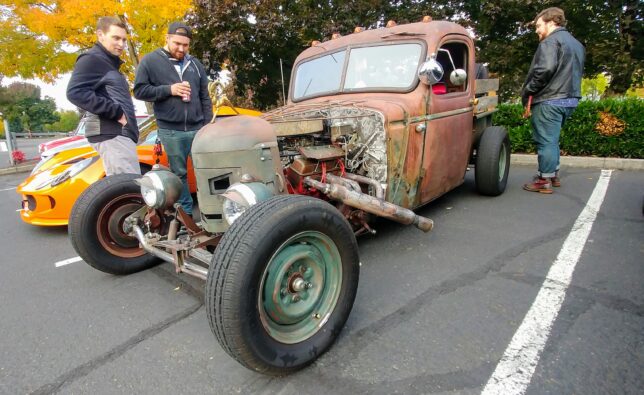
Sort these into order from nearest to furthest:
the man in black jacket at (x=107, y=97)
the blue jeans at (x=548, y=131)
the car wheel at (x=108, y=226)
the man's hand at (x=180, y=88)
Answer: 1. the car wheel at (x=108, y=226)
2. the man in black jacket at (x=107, y=97)
3. the man's hand at (x=180, y=88)
4. the blue jeans at (x=548, y=131)

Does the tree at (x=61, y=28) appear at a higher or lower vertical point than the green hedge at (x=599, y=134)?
higher

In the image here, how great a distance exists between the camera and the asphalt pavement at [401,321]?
76.2 inches

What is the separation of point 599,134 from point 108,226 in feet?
25.4

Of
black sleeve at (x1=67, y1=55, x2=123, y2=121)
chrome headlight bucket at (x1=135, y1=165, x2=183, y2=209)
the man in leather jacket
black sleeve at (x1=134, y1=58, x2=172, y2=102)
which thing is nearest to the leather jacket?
the man in leather jacket

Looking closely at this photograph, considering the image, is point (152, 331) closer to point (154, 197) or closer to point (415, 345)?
point (154, 197)

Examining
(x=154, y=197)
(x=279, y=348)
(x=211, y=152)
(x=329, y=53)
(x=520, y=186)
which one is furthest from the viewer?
(x=520, y=186)

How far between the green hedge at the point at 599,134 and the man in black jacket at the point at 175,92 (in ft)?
21.1

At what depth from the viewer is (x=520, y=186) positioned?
18.4 ft

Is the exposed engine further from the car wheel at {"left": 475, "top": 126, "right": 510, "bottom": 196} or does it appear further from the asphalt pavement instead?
the car wheel at {"left": 475, "top": 126, "right": 510, "bottom": 196}

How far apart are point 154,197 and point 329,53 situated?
2.51 meters

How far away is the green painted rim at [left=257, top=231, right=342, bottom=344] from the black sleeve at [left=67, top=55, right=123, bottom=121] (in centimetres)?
249

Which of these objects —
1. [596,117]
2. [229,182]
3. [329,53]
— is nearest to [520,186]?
[596,117]

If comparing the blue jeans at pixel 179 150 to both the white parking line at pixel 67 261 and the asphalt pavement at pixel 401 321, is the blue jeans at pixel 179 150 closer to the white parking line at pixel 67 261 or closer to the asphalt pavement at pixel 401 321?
the asphalt pavement at pixel 401 321

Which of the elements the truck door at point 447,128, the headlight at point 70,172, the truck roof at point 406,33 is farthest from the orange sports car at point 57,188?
the truck door at point 447,128
